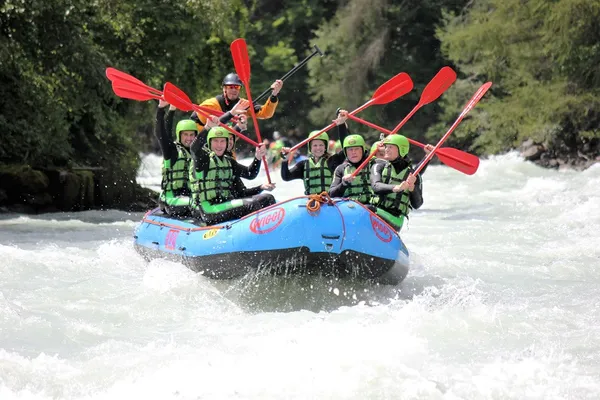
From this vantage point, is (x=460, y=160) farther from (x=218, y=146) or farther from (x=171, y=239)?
(x=171, y=239)

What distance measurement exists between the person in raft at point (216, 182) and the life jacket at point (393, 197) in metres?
0.93

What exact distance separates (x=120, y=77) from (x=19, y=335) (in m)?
3.73

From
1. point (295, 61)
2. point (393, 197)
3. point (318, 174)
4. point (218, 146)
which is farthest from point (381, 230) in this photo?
point (295, 61)

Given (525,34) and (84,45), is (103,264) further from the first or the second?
(525,34)

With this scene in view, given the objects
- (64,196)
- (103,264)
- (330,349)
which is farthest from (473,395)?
(64,196)

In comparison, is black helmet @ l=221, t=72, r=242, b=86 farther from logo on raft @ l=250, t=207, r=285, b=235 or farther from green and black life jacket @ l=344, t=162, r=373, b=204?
logo on raft @ l=250, t=207, r=285, b=235

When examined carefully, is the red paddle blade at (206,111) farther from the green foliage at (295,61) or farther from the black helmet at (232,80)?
the green foliage at (295,61)

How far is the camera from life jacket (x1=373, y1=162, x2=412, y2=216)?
8227 millimetres

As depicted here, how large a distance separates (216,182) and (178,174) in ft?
4.22

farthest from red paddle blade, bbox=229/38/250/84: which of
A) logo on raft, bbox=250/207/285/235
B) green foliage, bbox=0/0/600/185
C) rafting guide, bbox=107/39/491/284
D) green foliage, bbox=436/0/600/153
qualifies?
green foliage, bbox=436/0/600/153

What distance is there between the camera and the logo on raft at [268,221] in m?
7.24

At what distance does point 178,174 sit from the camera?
9219 millimetres

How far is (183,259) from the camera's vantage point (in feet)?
26.6

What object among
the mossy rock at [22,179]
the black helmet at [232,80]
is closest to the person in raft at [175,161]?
the black helmet at [232,80]
